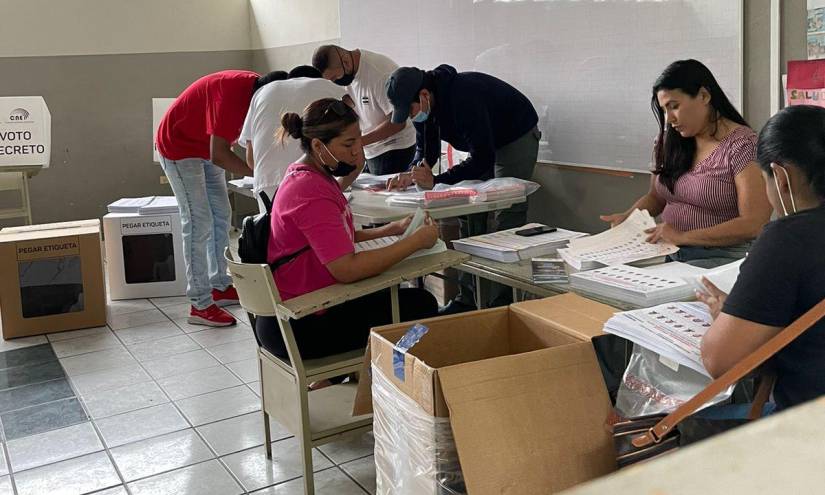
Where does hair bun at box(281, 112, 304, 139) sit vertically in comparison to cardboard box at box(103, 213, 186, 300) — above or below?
above

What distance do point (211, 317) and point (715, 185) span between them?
9.21 feet

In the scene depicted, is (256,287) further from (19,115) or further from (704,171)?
(19,115)

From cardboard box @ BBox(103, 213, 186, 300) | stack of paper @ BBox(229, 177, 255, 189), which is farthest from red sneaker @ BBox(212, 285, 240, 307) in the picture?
stack of paper @ BBox(229, 177, 255, 189)

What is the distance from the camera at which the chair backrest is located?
7.34 ft

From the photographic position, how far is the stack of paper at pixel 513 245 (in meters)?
2.49

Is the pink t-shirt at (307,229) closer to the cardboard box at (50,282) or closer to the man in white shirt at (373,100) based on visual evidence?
the man in white shirt at (373,100)

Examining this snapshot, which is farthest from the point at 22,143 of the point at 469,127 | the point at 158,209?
the point at 469,127

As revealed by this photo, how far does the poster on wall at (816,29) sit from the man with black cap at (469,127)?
4.43 feet

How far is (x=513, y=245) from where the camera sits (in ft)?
8.38

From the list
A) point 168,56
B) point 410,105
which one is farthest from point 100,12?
point 410,105

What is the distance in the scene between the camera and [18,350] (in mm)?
4117

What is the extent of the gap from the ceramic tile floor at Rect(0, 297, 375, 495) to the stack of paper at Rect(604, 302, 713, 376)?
3.79ft

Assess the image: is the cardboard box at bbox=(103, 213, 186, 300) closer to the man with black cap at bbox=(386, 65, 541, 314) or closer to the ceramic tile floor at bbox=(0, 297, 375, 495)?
the ceramic tile floor at bbox=(0, 297, 375, 495)

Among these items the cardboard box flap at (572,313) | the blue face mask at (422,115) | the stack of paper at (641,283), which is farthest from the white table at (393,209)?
the cardboard box flap at (572,313)
